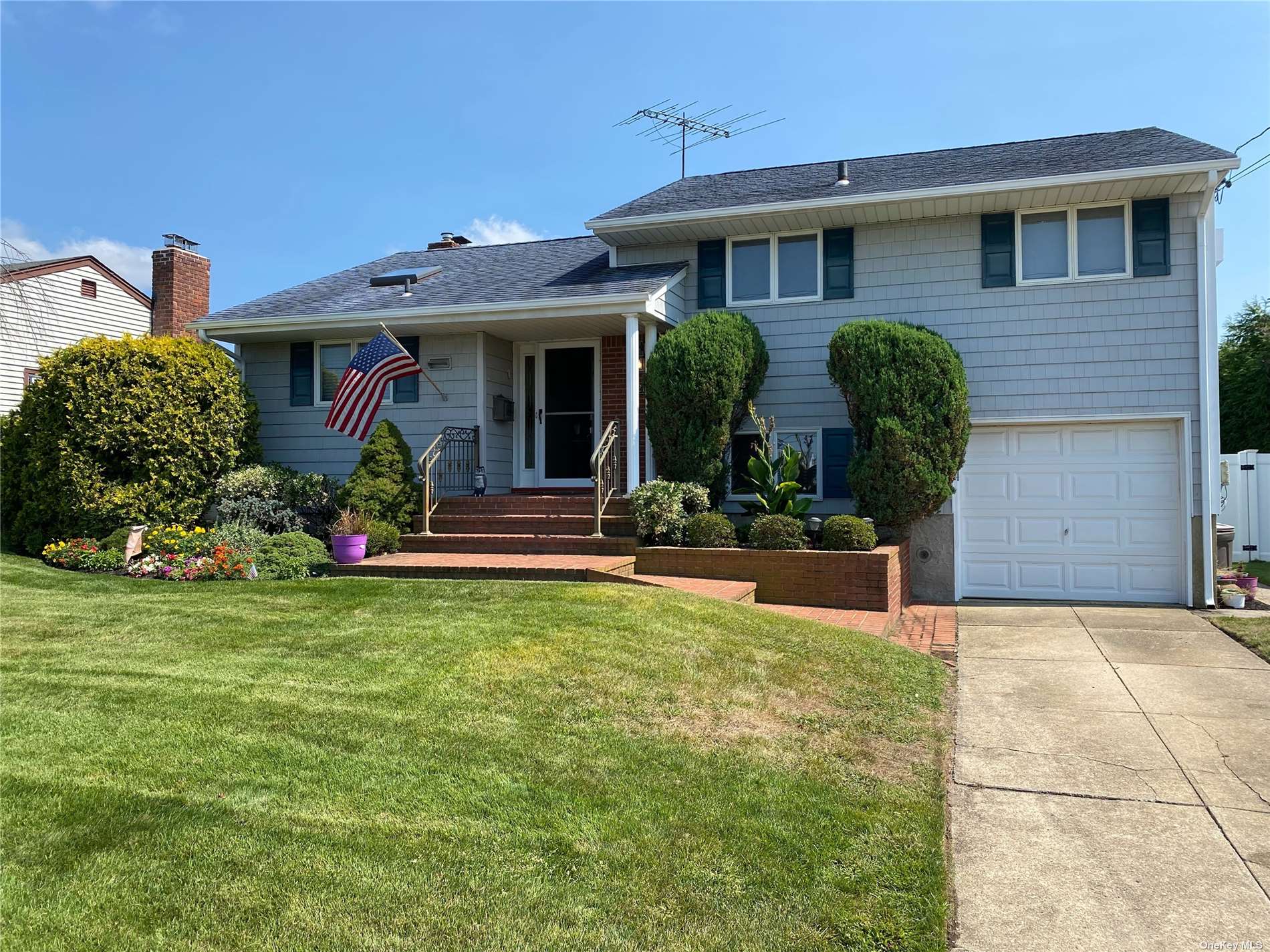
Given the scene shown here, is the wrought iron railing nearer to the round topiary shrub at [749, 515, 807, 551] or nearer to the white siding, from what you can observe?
the round topiary shrub at [749, 515, 807, 551]

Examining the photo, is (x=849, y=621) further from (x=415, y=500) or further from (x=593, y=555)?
(x=415, y=500)

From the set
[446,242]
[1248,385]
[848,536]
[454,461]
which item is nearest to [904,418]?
[848,536]

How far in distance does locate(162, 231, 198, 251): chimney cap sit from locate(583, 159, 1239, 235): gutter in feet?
32.6

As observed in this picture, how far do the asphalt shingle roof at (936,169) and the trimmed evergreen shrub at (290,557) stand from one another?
19.5ft

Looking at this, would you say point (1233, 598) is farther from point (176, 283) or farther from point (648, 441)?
point (176, 283)

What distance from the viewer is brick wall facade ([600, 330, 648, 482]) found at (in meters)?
12.5

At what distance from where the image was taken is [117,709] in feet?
15.1

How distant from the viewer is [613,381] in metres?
12.7

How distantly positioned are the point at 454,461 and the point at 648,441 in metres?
2.89

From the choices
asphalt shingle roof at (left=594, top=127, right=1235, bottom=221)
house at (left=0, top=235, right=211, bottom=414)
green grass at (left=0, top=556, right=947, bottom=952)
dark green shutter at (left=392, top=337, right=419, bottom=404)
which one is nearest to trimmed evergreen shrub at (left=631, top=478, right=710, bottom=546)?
green grass at (left=0, top=556, right=947, bottom=952)

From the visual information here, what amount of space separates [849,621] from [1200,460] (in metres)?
5.41

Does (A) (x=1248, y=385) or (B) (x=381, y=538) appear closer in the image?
(B) (x=381, y=538)

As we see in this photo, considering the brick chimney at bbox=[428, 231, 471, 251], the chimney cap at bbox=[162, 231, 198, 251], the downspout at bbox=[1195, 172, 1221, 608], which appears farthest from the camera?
the brick chimney at bbox=[428, 231, 471, 251]

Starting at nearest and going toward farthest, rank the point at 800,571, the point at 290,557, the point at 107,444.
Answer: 1. the point at 800,571
2. the point at 290,557
3. the point at 107,444
